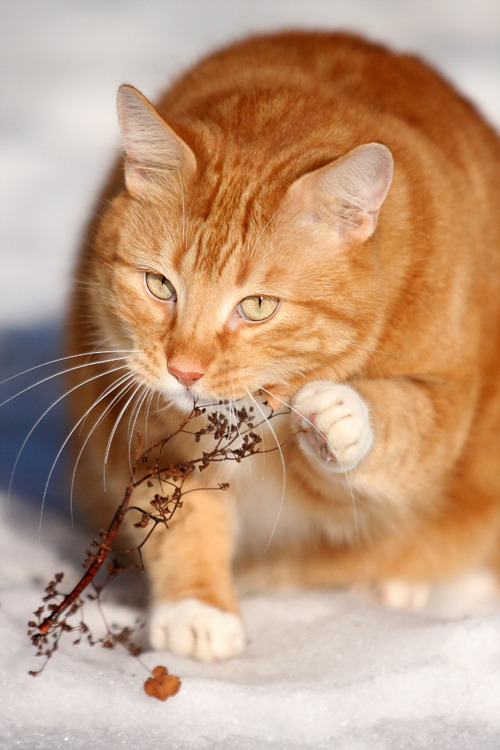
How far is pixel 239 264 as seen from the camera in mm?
1750

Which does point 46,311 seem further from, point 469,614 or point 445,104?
point 469,614

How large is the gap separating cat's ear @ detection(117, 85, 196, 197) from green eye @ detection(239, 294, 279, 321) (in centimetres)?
32

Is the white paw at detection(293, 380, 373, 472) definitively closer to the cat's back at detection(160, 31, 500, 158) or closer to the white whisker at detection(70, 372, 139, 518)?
the white whisker at detection(70, 372, 139, 518)

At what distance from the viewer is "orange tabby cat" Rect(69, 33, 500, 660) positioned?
1757mm

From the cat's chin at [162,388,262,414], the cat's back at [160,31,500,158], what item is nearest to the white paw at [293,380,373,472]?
the cat's chin at [162,388,262,414]

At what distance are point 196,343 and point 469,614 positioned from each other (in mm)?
1093

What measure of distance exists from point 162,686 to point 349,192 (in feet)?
3.27

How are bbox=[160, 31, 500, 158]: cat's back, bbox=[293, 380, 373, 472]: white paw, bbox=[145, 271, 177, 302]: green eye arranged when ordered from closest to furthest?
bbox=[293, 380, 373, 472]: white paw, bbox=[145, 271, 177, 302]: green eye, bbox=[160, 31, 500, 158]: cat's back

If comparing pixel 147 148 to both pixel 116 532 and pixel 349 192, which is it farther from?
pixel 116 532

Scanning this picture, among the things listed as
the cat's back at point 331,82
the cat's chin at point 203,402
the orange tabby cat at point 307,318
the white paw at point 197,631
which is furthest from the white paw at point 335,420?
the cat's back at point 331,82

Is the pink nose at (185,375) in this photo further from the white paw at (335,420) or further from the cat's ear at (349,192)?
the cat's ear at (349,192)

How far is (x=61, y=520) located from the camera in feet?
8.34

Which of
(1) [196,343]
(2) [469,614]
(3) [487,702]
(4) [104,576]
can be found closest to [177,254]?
(1) [196,343]

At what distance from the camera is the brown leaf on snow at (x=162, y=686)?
5.33 ft
